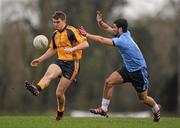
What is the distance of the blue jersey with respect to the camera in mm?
16359

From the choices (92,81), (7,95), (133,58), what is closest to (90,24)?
(92,81)

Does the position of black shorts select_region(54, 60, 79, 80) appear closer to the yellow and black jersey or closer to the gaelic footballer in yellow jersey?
the gaelic footballer in yellow jersey

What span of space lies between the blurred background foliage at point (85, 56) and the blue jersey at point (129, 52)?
2993 cm

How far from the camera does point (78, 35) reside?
54.4 ft

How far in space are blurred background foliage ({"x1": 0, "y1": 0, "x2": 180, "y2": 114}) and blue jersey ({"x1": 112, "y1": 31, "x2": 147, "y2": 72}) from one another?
29934 mm

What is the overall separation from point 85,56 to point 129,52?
42.3 metres

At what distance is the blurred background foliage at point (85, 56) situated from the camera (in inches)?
2023

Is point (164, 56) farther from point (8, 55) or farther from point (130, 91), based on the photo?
point (8, 55)

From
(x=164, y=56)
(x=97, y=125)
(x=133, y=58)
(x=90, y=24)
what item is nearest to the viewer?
(x=97, y=125)

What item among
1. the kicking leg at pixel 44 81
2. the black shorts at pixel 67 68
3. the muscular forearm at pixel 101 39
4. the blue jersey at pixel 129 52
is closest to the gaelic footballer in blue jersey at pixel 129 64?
the blue jersey at pixel 129 52

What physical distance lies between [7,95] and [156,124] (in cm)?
3670

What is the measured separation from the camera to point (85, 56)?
193ft

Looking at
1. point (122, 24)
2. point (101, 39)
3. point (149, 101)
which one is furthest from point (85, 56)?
point (101, 39)

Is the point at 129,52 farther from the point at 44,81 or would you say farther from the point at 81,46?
the point at 44,81
